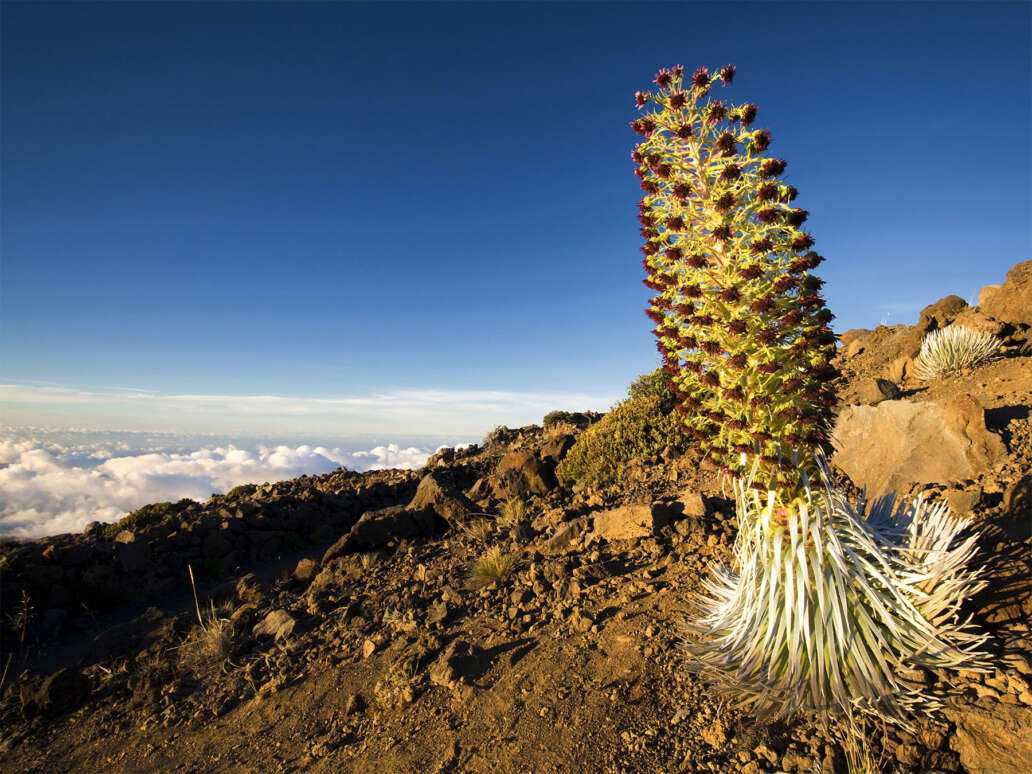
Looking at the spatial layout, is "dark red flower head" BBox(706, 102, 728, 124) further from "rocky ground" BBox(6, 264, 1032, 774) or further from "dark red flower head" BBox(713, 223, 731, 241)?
"rocky ground" BBox(6, 264, 1032, 774)

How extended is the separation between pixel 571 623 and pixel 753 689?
167 cm

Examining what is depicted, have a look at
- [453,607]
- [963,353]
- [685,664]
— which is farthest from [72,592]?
[963,353]

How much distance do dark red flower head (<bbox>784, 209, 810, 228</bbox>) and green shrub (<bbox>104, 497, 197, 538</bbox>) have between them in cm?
1139

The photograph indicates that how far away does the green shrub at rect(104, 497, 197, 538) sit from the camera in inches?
402

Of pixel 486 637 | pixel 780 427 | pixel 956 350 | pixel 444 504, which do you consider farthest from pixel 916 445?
pixel 444 504

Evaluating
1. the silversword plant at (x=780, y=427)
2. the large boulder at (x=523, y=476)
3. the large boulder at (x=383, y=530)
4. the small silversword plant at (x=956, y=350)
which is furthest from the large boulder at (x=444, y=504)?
the small silversword plant at (x=956, y=350)

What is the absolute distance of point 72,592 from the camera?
7.37m

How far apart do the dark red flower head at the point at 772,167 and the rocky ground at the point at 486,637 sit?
7.89ft

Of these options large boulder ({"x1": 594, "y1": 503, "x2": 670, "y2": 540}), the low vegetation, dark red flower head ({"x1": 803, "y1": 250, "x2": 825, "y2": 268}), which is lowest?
the low vegetation

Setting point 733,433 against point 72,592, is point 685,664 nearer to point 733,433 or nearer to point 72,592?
point 733,433

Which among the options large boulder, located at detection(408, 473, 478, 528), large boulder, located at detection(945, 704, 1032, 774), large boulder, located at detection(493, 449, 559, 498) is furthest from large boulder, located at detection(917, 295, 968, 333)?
large boulder, located at detection(945, 704, 1032, 774)

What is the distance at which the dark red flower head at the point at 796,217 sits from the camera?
2.47 meters

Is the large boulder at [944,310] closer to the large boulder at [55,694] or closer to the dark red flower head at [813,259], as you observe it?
the dark red flower head at [813,259]

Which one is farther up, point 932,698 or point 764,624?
point 764,624
